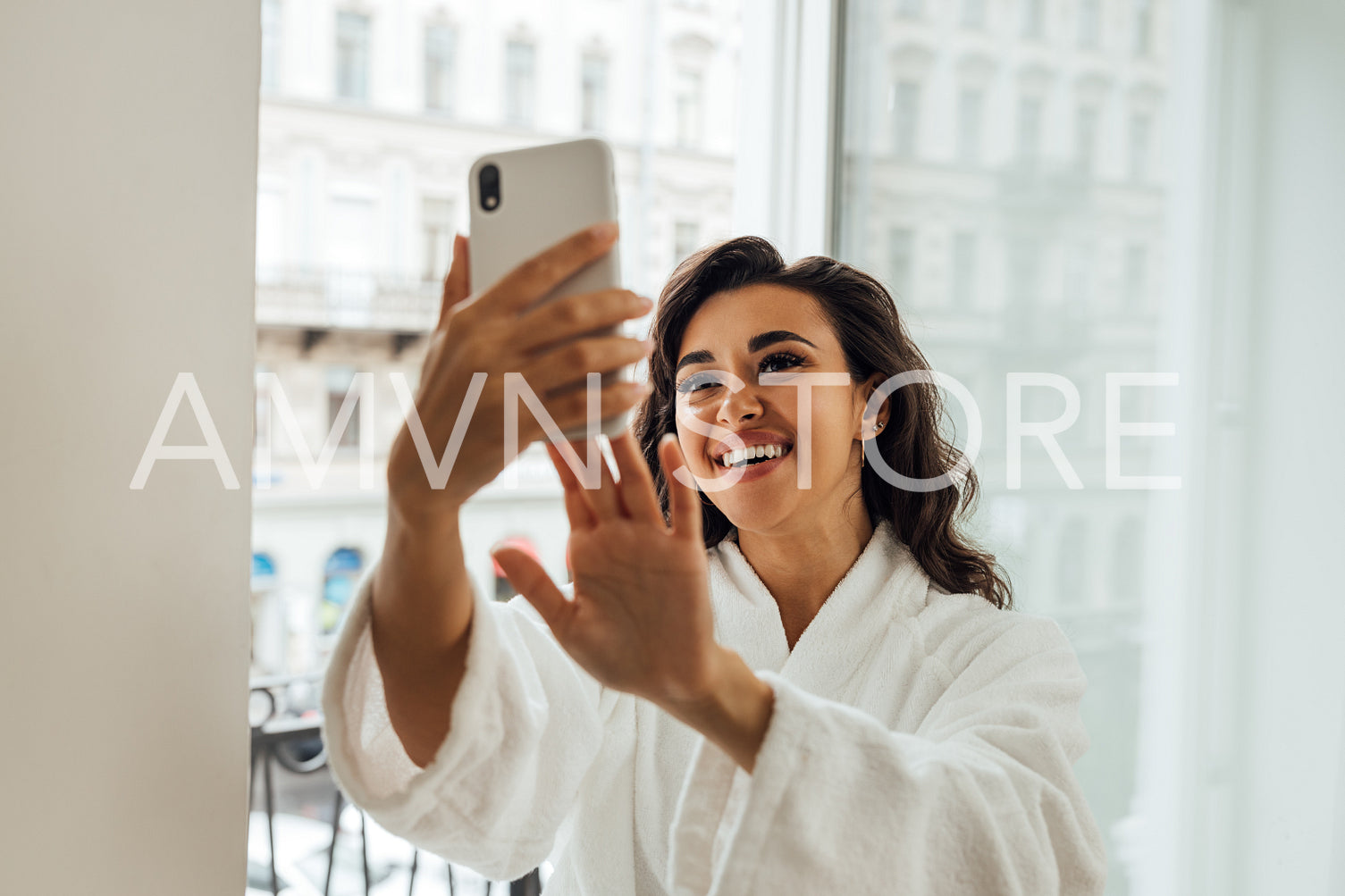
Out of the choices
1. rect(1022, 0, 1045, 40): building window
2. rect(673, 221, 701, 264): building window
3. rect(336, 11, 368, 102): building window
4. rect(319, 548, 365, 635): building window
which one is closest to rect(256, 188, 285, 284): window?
rect(336, 11, 368, 102): building window

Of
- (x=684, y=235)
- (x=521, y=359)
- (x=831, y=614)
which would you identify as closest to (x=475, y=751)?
(x=521, y=359)

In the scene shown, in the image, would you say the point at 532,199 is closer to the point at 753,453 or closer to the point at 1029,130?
the point at 753,453

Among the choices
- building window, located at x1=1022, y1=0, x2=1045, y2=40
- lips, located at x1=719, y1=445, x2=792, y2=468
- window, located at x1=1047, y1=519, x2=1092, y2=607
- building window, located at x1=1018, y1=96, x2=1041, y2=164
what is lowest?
window, located at x1=1047, y1=519, x2=1092, y2=607

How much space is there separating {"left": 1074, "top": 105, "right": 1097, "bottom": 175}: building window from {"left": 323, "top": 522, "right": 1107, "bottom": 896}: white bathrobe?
0.64 m

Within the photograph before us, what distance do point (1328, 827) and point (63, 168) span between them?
1.18m

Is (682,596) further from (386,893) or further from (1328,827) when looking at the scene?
(386,893)

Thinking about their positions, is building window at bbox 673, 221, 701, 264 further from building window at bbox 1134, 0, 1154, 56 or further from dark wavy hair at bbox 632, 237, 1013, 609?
dark wavy hair at bbox 632, 237, 1013, 609

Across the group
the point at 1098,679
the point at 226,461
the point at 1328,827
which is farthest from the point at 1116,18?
the point at 226,461

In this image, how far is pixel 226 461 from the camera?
618mm

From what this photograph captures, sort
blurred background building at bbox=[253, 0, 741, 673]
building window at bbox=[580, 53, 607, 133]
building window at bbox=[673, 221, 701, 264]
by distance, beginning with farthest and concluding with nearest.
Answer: building window at bbox=[580, 53, 607, 133]
blurred background building at bbox=[253, 0, 741, 673]
building window at bbox=[673, 221, 701, 264]

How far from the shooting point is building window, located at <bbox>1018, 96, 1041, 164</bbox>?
1.20 meters

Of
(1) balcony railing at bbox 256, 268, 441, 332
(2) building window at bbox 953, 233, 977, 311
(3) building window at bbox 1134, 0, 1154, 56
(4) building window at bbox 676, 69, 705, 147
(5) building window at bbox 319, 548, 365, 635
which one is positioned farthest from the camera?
(1) balcony railing at bbox 256, 268, 441, 332

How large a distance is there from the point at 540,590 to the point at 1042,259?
3.14 ft

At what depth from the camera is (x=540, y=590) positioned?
1.67 feet
